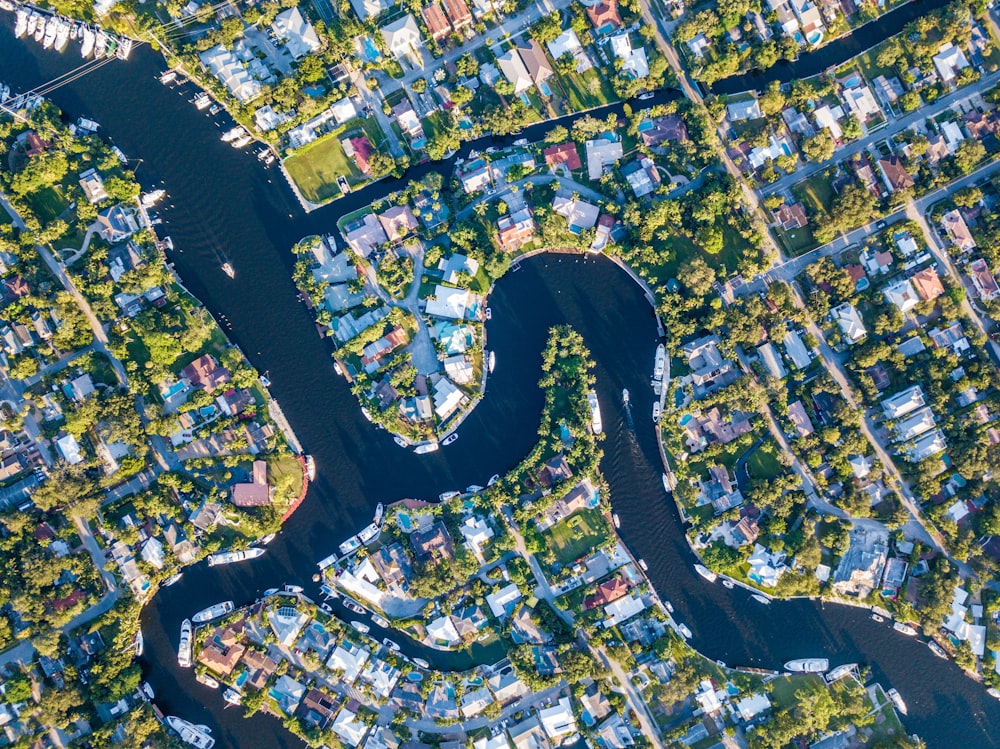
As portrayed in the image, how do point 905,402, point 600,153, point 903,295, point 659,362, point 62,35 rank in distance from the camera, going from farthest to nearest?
1. point 62,35
2. point 659,362
3. point 600,153
4. point 903,295
5. point 905,402

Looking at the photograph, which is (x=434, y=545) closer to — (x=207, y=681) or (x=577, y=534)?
(x=577, y=534)

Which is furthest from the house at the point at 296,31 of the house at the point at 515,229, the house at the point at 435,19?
the house at the point at 515,229

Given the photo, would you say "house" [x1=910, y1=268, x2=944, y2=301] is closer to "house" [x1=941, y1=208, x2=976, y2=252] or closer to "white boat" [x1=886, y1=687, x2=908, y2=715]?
"house" [x1=941, y1=208, x2=976, y2=252]

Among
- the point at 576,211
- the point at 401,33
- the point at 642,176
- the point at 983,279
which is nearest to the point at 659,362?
the point at 576,211

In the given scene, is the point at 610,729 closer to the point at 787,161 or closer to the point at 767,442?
the point at 767,442

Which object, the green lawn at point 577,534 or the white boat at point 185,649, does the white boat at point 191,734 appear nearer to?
the white boat at point 185,649

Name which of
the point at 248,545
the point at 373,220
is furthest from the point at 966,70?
the point at 248,545
